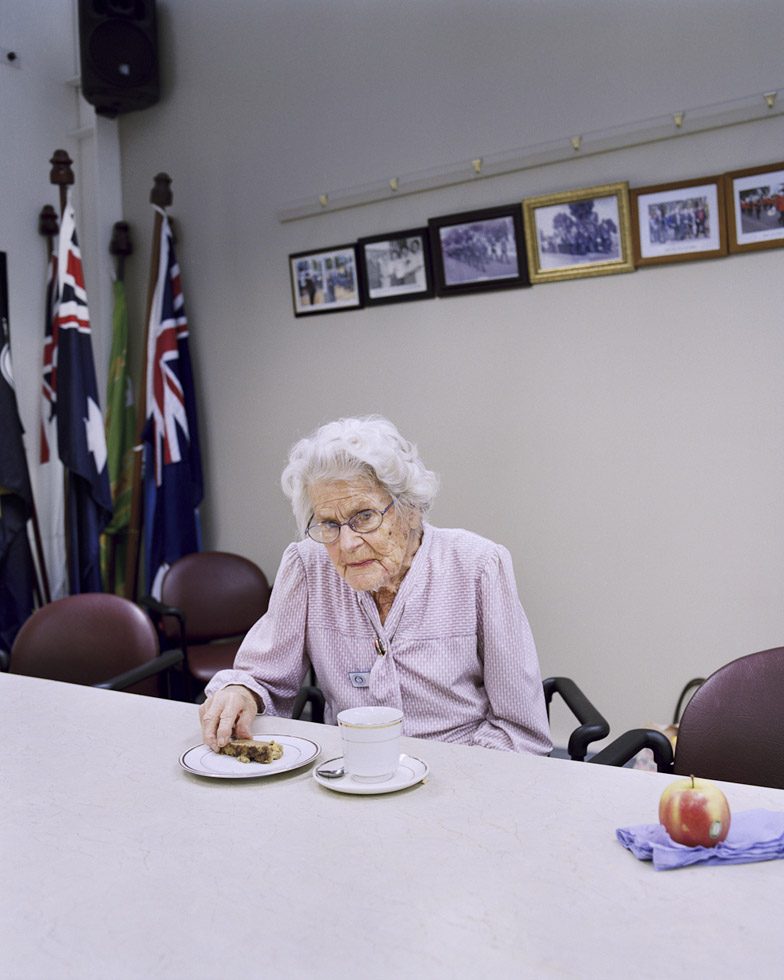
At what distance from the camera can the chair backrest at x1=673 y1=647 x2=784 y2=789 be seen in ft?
5.16

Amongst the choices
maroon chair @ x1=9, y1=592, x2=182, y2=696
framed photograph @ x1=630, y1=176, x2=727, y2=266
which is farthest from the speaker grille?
maroon chair @ x1=9, y1=592, x2=182, y2=696

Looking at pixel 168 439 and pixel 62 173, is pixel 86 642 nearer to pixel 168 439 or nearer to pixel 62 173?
pixel 168 439

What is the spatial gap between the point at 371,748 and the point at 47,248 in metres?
3.58

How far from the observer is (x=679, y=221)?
9.70ft

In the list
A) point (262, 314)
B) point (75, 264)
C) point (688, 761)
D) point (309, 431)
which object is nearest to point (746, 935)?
point (688, 761)

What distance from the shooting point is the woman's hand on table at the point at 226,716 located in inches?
60.8

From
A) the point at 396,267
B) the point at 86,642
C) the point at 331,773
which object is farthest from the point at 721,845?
the point at 396,267

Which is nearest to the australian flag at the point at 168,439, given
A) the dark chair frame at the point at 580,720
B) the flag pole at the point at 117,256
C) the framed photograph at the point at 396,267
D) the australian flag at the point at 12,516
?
the flag pole at the point at 117,256

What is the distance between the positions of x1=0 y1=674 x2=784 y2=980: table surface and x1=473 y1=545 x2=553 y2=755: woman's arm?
12.2 inches

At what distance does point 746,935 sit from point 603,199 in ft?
8.56

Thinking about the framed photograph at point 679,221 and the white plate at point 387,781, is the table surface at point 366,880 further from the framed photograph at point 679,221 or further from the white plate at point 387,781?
the framed photograph at point 679,221

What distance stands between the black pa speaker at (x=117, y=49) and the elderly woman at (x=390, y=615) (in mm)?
2866

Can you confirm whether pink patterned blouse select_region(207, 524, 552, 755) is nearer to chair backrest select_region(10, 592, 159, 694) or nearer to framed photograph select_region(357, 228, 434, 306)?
chair backrest select_region(10, 592, 159, 694)

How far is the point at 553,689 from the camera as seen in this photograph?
212cm
